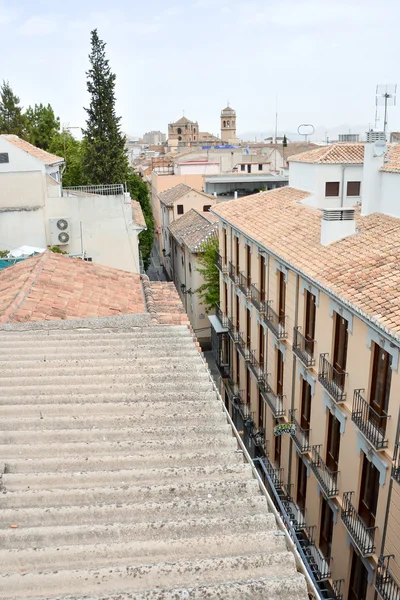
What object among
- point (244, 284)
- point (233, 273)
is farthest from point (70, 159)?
point (244, 284)

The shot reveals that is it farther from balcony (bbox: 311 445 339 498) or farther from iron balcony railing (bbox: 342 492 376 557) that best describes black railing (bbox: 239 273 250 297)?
iron balcony railing (bbox: 342 492 376 557)

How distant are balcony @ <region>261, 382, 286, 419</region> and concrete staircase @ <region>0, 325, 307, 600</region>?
9178mm

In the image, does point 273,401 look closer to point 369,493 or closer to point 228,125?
point 369,493

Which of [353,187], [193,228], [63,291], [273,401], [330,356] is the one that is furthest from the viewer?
[193,228]

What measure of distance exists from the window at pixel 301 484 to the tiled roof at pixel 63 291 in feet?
22.8

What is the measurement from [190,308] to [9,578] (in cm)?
3043

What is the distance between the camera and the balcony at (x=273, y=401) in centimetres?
1670

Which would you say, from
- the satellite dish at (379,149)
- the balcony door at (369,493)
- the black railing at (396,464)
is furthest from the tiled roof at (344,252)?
the balcony door at (369,493)

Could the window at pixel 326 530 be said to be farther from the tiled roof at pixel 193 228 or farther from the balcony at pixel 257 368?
the tiled roof at pixel 193 228

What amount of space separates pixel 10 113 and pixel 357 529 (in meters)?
45.6

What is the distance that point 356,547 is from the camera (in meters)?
11.3

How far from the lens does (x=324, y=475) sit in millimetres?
13391

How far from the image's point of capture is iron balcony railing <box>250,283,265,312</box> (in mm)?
18062

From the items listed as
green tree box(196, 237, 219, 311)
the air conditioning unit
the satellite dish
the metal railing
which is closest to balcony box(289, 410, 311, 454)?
the satellite dish
